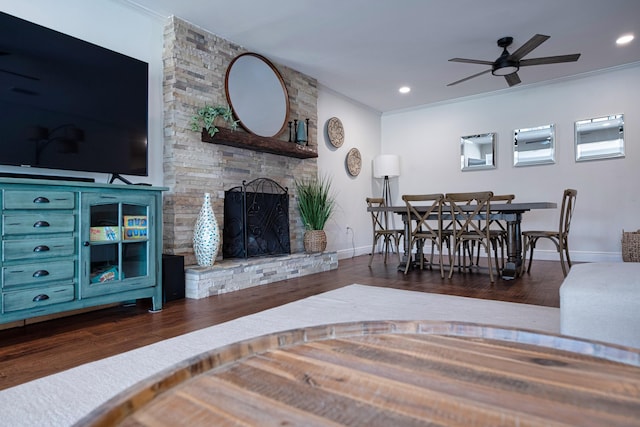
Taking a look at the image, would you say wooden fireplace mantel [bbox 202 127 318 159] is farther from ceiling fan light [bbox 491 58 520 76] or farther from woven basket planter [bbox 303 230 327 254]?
ceiling fan light [bbox 491 58 520 76]

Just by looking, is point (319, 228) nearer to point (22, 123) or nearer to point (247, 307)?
point (247, 307)

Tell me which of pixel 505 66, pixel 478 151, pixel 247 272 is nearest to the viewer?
pixel 247 272

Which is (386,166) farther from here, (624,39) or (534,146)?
(624,39)

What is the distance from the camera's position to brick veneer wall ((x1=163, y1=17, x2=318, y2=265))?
341 centimetres

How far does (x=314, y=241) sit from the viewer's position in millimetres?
4555

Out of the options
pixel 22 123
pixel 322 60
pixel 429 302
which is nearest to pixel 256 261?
pixel 429 302

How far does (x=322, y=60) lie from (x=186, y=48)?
1.71m

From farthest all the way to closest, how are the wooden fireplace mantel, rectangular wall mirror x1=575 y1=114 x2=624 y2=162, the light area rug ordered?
1. rectangular wall mirror x1=575 y1=114 x2=624 y2=162
2. the wooden fireplace mantel
3. the light area rug

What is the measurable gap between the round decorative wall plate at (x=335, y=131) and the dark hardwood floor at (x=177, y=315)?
7.17ft

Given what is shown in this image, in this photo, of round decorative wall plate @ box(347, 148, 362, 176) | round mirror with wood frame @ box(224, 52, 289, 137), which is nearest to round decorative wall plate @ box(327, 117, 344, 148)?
round decorative wall plate @ box(347, 148, 362, 176)

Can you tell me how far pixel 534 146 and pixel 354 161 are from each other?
271 centimetres

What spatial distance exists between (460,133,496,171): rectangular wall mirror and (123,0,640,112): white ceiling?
98 cm

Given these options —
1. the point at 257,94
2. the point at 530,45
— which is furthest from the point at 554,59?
the point at 257,94

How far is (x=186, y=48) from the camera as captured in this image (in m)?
3.54
